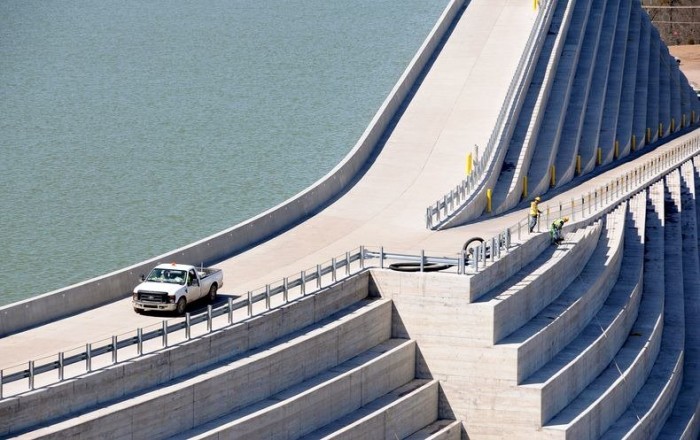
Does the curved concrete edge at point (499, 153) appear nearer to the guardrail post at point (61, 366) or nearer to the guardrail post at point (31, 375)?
the guardrail post at point (61, 366)

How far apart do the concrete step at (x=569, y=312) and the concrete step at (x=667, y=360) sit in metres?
3.16

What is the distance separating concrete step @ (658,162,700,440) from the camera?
190 feet

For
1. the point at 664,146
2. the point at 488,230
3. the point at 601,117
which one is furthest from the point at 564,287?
the point at 664,146

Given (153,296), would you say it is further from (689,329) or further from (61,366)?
(689,329)

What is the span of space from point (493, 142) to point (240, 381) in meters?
28.0

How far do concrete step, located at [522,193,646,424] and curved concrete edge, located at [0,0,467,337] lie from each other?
1018 cm

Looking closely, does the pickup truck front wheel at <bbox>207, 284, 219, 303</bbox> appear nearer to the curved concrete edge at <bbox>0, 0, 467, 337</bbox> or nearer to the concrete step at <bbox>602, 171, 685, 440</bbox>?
the curved concrete edge at <bbox>0, 0, 467, 337</bbox>

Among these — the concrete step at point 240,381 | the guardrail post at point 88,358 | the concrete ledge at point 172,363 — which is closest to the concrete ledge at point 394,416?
the concrete step at point 240,381

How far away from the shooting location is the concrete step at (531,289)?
159ft

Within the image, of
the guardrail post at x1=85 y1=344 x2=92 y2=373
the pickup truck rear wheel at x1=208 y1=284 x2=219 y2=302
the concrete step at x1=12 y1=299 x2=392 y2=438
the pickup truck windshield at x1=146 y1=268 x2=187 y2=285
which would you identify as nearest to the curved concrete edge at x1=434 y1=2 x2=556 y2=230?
the concrete step at x1=12 y1=299 x2=392 y2=438

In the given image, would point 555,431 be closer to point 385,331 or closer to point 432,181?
point 385,331

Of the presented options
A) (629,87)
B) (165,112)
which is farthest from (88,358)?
(629,87)

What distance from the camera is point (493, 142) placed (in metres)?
67.9

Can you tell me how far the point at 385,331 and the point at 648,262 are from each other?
21.1 m
